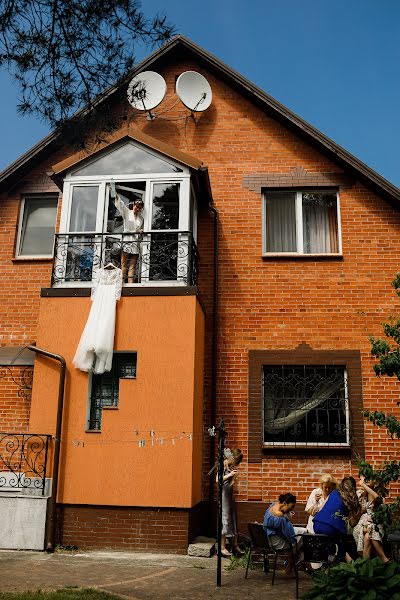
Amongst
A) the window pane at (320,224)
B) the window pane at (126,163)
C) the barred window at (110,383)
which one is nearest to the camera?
the barred window at (110,383)

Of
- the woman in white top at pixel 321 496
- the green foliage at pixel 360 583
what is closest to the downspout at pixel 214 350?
the woman in white top at pixel 321 496

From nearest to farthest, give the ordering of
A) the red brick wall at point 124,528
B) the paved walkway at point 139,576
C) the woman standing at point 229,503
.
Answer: the paved walkway at point 139,576
the red brick wall at point 124,528
the woman standing at point 229,503

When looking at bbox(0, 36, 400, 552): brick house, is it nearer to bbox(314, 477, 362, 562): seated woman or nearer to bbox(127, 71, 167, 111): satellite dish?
bbox(127, 71, 167, 111): satellite dish

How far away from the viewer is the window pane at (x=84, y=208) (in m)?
11.7

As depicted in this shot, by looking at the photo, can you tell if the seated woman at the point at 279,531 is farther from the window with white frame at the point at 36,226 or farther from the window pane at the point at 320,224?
the window with white frame at the point at 36,226

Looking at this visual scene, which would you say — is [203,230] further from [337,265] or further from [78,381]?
[78,381]

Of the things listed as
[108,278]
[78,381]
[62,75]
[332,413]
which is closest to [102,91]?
[62,75]

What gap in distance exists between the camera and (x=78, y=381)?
34.7 feet

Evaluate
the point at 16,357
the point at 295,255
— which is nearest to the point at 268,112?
the point at 295,255

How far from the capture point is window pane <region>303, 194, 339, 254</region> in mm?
12469

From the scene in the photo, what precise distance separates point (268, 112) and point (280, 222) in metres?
2.34

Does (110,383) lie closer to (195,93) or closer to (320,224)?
(320,224)

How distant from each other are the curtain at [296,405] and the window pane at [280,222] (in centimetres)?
274

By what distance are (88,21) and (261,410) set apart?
696 centimetres
